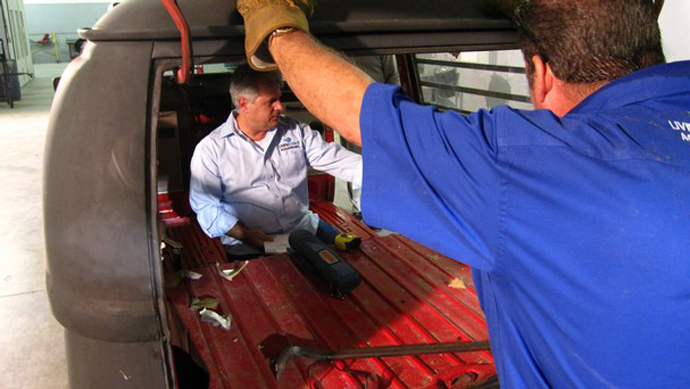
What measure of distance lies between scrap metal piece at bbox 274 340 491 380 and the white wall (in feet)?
10.8

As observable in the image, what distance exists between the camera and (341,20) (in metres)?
1.35

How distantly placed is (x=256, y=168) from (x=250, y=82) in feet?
1.45

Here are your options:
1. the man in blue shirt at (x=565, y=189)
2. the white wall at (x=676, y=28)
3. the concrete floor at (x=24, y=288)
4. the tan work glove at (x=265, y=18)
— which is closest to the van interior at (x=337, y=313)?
→ the tan work glove at (x=265, y=18)

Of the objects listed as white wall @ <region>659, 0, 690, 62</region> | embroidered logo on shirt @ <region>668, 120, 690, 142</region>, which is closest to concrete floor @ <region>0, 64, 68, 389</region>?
embroidered logo on shirt @ <region>668, 120, 690, 142</region>

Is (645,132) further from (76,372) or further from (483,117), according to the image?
(76,372)

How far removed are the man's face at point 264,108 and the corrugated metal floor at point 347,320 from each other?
71 centimetres

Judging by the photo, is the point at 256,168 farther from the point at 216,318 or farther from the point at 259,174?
the point at 216,318

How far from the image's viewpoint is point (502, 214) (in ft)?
2.98

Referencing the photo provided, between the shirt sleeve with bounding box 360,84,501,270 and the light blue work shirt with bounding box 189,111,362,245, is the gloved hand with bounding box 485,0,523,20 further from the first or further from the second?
the light blue work shirt with bounding box 189,111,362,245

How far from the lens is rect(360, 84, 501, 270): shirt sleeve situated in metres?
0.92

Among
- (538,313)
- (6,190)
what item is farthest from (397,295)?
(6,190)

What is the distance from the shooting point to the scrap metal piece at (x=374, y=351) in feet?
5.97

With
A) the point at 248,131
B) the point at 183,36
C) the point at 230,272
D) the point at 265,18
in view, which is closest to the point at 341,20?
the point at 265,18

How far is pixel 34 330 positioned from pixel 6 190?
3492 mm
